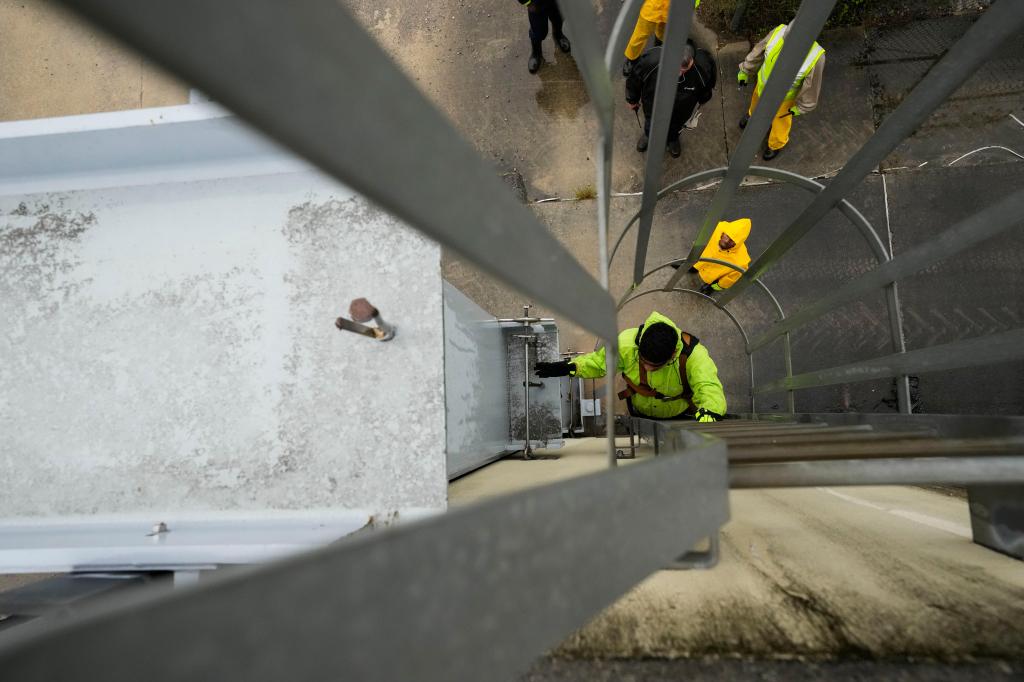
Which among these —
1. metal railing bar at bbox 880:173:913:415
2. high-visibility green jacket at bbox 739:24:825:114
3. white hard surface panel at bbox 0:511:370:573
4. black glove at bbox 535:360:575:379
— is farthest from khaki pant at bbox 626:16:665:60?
white hard surface panel at bbox 0:511:370:573

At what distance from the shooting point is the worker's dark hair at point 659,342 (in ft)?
11.4

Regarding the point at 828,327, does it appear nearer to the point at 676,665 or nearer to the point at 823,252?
the point at 823,252

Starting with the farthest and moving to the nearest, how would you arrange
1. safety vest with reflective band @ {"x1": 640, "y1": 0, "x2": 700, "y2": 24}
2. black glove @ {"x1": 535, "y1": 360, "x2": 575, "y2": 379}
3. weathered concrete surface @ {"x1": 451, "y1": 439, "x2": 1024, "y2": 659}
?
safety vest with reflective band @ {"x1": 640, "y1": 0, "x2": 700, "y2": 24}, black glove @ {"x1": 535, "y1": 360, "x2": 575, "y2": 379}, weathered concrete surface @ {"x1": 451, "y1": 439, "x2": 1024, "y2": 659}

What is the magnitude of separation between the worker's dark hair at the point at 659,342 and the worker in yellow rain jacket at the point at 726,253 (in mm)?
1155

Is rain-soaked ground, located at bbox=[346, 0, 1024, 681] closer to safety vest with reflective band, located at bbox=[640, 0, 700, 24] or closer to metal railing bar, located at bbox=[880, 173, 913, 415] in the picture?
safety vest with reflective band, located at bbox=[640, 0, 700, 24]

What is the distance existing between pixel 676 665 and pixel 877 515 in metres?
1.47

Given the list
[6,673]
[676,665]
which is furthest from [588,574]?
[676,665]

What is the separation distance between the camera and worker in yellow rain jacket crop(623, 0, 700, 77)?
4.57m

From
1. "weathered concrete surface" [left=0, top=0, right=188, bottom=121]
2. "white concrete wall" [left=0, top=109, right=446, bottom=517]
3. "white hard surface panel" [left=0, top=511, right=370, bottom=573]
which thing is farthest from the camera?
"weathered concrete surface" [left=0, top=0, right=188, bottom=121]

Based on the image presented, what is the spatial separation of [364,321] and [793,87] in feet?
13.9

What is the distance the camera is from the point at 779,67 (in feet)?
4.92

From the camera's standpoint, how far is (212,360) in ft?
8.63

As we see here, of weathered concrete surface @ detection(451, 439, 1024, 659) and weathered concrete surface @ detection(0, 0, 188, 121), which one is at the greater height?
weathered concrete surface @ detection(0, 0, 188, 121)

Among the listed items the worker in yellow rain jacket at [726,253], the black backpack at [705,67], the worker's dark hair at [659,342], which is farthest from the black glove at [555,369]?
the black backpack at [705,67]
